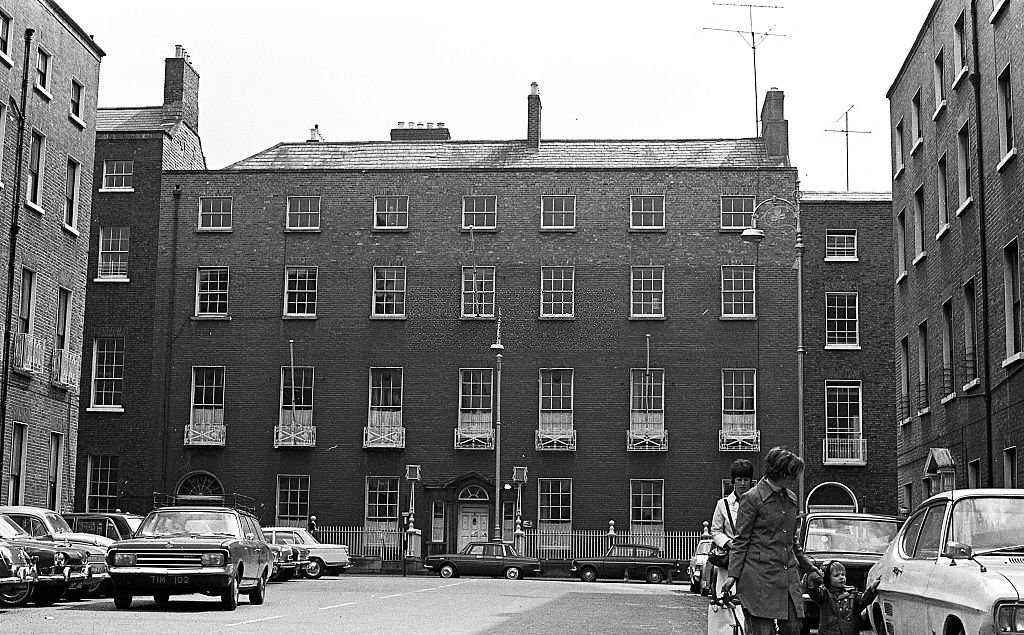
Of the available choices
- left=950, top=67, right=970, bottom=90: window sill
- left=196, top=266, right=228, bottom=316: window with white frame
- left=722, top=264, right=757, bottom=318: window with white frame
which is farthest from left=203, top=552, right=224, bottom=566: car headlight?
left=722, top=264, right=757, bottom=318: window with white frame

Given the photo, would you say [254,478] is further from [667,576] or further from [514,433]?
[667,576]

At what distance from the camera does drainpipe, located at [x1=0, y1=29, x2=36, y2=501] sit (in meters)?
29.4

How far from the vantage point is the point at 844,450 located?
4781 cm

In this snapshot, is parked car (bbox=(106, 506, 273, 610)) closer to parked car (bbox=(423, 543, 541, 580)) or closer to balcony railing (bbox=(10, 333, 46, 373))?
balcony railing (bbox=(10, 333, 46, 373))

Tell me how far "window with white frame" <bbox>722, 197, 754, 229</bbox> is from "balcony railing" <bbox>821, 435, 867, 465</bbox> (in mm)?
8232

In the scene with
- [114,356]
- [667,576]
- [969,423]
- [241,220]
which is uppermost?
[241,220]

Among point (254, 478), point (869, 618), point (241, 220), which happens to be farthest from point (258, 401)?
point (869, 618)

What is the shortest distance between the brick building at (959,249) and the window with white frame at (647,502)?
16238 millimetres

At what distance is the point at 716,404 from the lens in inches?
1896

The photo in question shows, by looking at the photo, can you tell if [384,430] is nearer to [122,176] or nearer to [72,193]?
[122,176]

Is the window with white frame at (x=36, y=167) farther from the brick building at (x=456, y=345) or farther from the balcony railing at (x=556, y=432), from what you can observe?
the balcony railing at (x=556, y=432)

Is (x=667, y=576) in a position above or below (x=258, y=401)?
below

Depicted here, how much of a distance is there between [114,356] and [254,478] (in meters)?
6.97

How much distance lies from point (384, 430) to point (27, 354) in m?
19.5
